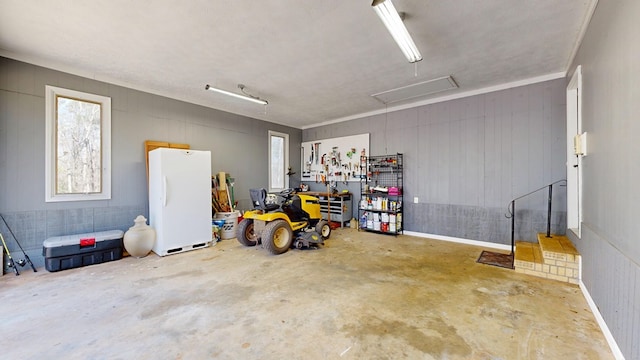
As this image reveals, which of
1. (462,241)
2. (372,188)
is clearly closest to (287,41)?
(372,188)

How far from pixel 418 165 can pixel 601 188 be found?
3.27 metres

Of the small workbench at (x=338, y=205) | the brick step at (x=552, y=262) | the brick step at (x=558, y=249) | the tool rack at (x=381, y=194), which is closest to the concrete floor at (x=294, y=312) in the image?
the brick step at (x=552, y=262)

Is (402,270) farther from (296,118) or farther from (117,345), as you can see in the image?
(296,118)

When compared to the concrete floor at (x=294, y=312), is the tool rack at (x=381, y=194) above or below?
above

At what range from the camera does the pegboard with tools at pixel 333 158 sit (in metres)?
6.30

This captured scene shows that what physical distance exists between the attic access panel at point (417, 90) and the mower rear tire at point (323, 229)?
2746 millimetres

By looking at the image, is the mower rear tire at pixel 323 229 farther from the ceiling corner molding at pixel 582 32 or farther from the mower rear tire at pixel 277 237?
the ceiling corner molding at pixel 582 32

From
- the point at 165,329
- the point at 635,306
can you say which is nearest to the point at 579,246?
the point at 635,306

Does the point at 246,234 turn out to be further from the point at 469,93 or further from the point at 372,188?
the point at 469,93

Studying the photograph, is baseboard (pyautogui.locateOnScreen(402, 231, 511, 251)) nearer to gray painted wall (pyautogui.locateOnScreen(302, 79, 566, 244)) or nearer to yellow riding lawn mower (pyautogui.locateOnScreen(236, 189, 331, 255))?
gray painted wall (pyautogui.locateOnScreen(302, 79, 566, 244))

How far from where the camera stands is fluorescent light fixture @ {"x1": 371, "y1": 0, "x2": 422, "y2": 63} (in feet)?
6.88

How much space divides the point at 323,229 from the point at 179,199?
8.73ft

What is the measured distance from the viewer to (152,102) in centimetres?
457

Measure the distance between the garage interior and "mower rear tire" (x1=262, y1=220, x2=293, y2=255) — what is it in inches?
9.2
